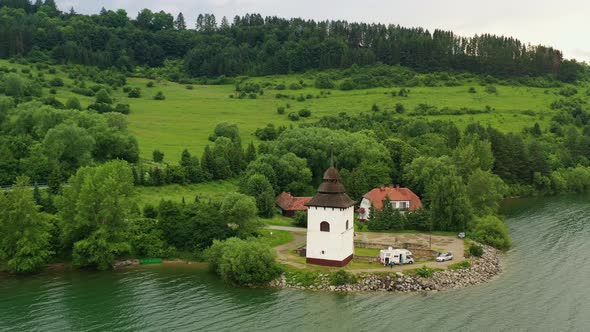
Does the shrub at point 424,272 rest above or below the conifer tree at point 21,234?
below

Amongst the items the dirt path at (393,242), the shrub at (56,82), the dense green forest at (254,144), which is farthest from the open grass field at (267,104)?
the dirt path at (393,242)

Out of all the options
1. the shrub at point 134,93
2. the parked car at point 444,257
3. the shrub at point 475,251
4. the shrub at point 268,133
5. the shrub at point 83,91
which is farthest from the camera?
the shrub at point 134,93

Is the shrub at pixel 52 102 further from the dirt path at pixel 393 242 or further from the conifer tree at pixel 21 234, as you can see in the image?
the dirt path at pixel 393 242

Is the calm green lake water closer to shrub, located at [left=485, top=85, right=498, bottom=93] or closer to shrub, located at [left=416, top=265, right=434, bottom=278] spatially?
shrub, located at [left=416, top=265, right=434, bottom=278]

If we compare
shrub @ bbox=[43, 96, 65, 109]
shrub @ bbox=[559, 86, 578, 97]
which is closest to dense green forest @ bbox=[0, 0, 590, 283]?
shrub @ bbox=[43, 96, 65, 109]

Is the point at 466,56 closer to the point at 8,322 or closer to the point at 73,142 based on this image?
the point at 73,142

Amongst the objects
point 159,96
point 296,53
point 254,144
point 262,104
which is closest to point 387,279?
point 254,144
